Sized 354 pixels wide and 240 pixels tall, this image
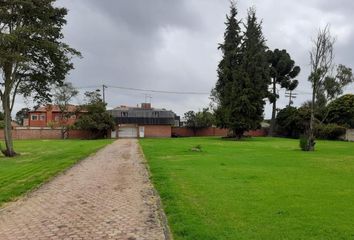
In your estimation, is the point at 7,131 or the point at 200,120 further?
the point at 200,120

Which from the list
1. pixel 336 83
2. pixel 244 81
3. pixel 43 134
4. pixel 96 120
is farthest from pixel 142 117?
pixel 336 83

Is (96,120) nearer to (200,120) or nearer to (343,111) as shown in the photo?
(200,120)

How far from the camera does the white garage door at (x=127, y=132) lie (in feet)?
266

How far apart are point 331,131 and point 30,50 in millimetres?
47262

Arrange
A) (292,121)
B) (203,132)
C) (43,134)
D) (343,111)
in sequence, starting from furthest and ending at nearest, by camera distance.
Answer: (203,132), (43,134), (292,121), (343,111)

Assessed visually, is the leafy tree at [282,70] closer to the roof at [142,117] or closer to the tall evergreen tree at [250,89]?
the tall evergreen tree at [250,89]

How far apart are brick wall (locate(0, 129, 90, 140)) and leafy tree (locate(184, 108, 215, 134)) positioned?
2074 centimetres

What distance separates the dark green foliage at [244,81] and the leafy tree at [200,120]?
19.0m

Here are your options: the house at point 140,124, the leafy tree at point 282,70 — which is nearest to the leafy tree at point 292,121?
the leafy tree at point 282,70

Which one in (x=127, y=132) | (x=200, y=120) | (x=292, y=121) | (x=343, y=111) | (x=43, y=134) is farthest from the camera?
(x=200, y=120)

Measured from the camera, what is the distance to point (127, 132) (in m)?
81.6

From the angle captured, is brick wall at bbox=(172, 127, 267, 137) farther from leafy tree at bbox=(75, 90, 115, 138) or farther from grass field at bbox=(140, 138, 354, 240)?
grass field at bbox=(140, 138, 354, 240)

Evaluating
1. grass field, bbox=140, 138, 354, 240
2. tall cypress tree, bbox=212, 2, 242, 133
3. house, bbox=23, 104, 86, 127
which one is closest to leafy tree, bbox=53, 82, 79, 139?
house, bbox=23, 104, 86, 127

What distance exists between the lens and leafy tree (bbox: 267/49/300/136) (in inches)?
2980
